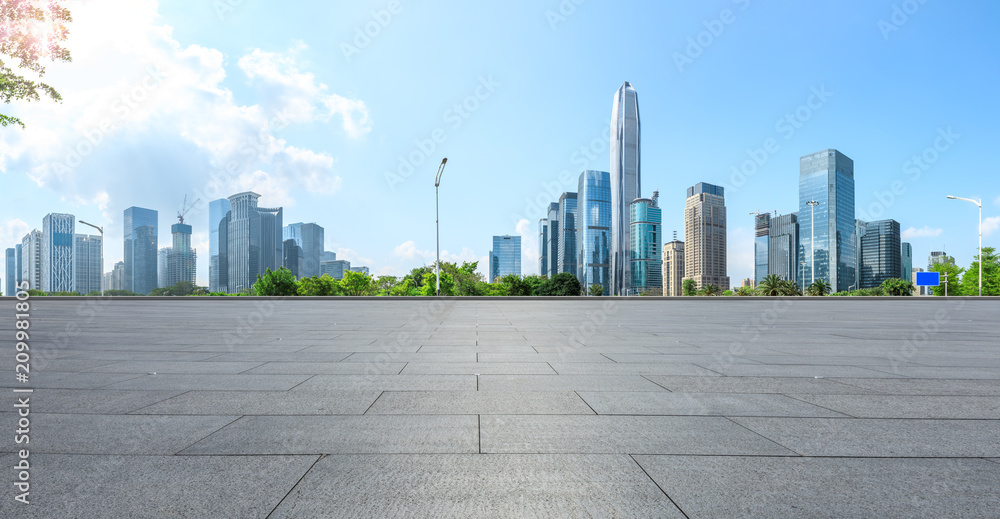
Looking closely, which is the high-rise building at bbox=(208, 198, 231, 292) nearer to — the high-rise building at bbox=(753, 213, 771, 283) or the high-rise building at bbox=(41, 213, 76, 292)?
the high-rise building at bbox=(41, 213, 76, 292)

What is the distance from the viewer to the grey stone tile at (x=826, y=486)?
266 centimetres

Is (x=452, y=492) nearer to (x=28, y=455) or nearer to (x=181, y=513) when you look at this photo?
(x=181, y=513)

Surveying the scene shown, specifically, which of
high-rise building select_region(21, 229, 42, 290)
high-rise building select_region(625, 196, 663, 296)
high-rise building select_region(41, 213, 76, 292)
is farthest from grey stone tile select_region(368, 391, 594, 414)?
high-rise building select_region(625, 196, 663, 296)

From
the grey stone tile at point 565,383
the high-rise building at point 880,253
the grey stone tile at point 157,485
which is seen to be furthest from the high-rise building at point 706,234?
the grey stone tile at point 157,485

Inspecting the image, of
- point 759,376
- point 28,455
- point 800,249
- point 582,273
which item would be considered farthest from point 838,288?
point 28,455

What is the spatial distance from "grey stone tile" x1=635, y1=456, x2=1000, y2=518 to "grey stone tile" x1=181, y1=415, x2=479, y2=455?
150cm

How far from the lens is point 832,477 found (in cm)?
308

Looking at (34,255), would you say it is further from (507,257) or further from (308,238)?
(507,257)

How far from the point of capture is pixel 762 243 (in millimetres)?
147250

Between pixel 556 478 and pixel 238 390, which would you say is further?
pixel 238 390

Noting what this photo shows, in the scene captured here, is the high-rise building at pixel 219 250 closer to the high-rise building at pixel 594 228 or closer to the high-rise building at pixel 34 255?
the high-rise building at pixel 34 255

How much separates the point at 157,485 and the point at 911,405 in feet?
21.9

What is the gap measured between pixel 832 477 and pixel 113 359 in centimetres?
959

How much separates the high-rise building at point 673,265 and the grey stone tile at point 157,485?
19819 centimetres
